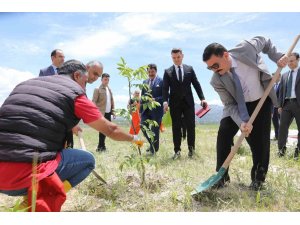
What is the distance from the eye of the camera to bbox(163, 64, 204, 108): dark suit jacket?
6.57 meters

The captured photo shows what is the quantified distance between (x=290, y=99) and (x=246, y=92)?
2.90 meters

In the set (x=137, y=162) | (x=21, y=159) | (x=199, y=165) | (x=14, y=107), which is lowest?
(x=199, y=165)

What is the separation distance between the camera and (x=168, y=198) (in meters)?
3.68

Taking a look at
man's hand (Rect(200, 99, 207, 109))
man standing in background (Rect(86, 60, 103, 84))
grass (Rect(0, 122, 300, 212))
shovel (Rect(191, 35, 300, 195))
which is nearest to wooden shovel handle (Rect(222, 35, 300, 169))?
shovel (Rect(191, 35, 300, 195))

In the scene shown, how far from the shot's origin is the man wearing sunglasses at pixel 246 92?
13.0 ft

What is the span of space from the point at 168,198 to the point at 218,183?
73 centimetres

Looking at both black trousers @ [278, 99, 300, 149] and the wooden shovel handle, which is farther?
black trousers @ [278, 99, 300, 149]

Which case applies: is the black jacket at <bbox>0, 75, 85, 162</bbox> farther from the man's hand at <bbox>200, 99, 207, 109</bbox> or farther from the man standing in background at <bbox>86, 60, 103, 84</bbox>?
the man's hand at <bbox>200, 99, 207, 109</bbox>

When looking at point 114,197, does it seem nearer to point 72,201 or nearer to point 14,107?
point 72,201

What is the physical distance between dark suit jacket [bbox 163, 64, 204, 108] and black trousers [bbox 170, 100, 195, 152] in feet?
0.27

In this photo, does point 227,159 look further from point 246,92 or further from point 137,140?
point 137,140

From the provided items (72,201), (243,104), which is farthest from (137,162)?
(243,104)

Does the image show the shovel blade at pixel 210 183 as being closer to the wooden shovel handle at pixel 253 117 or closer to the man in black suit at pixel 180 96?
the wooden shovel handle at pixel 253 117

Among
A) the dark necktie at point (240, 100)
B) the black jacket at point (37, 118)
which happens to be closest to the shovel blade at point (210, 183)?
the dark necktie at point (240, 100)
